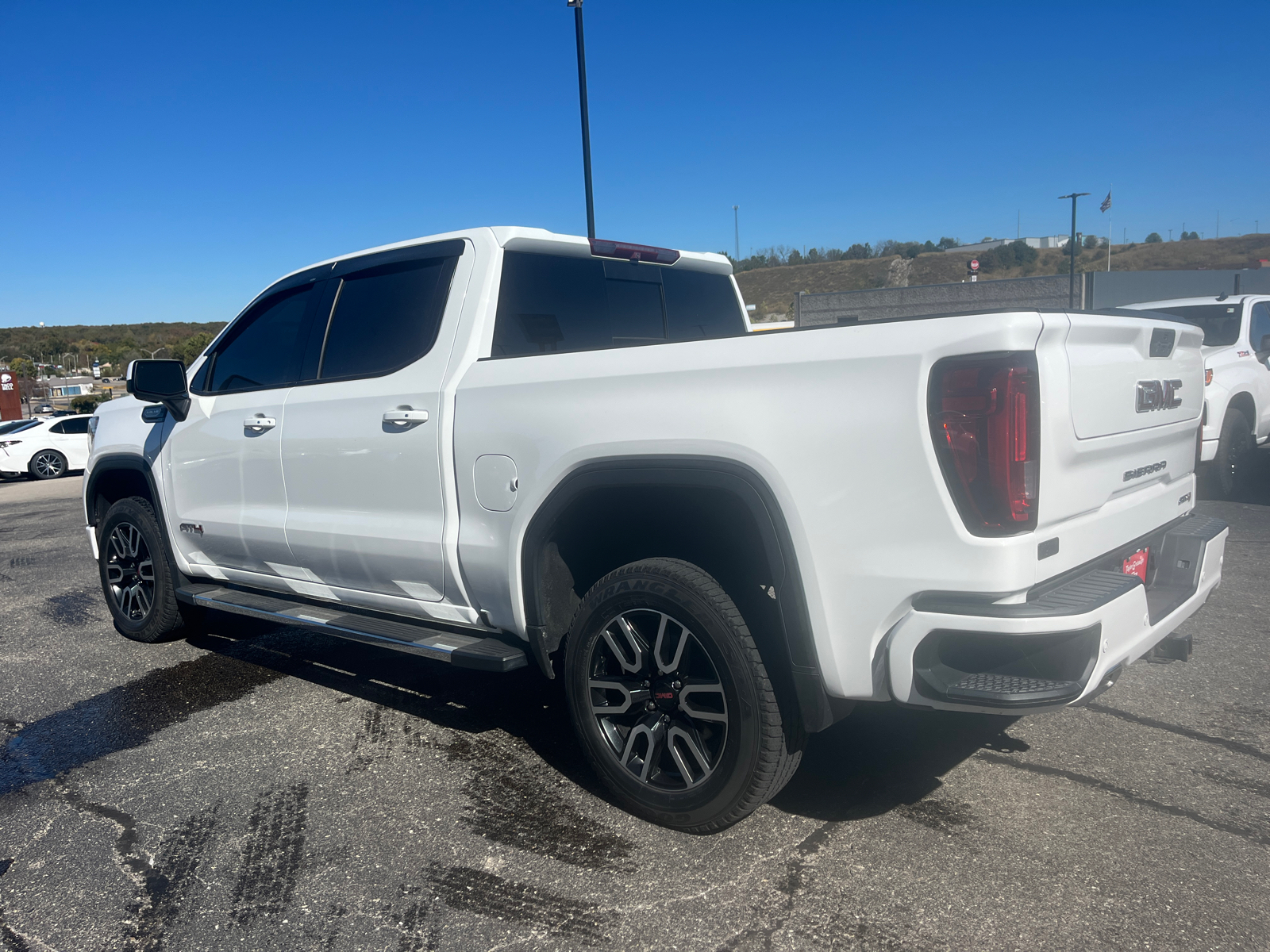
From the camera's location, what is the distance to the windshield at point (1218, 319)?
8.91 metres

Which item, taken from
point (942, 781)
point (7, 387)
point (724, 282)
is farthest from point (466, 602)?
point (7, 387)

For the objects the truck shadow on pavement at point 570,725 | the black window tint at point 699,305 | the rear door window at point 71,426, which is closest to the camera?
the truck shadow on pavement at point 570,725

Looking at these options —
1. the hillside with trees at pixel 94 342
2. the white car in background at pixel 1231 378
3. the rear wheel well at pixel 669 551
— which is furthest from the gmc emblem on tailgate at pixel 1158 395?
the hillside with trees at pixel 94 342

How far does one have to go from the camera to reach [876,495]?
2441mm

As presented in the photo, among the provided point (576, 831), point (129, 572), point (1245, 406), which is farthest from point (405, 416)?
point (1245, 406)

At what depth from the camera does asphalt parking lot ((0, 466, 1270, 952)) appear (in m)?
2.55

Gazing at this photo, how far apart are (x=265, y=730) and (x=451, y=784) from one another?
1.18 meters

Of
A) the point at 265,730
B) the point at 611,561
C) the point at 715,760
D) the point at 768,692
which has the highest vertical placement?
the point at 611,561

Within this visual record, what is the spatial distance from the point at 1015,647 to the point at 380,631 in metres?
2.47

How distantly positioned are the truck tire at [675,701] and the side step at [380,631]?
12.9 inches

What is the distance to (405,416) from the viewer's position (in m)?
3.63

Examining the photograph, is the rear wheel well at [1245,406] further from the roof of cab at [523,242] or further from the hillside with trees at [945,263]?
the hillside with trees at [945,263]

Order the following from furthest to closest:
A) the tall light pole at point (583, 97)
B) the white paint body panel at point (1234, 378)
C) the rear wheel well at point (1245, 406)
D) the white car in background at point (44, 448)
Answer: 1. the white car in background at point (44, 448)
2. the tall light pole at point (583, 97)
3. the rear wheel well at point (1245, 406)
4. the white paint body panel at point (1234, 378)

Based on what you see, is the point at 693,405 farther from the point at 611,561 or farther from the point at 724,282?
the point at 724,282
